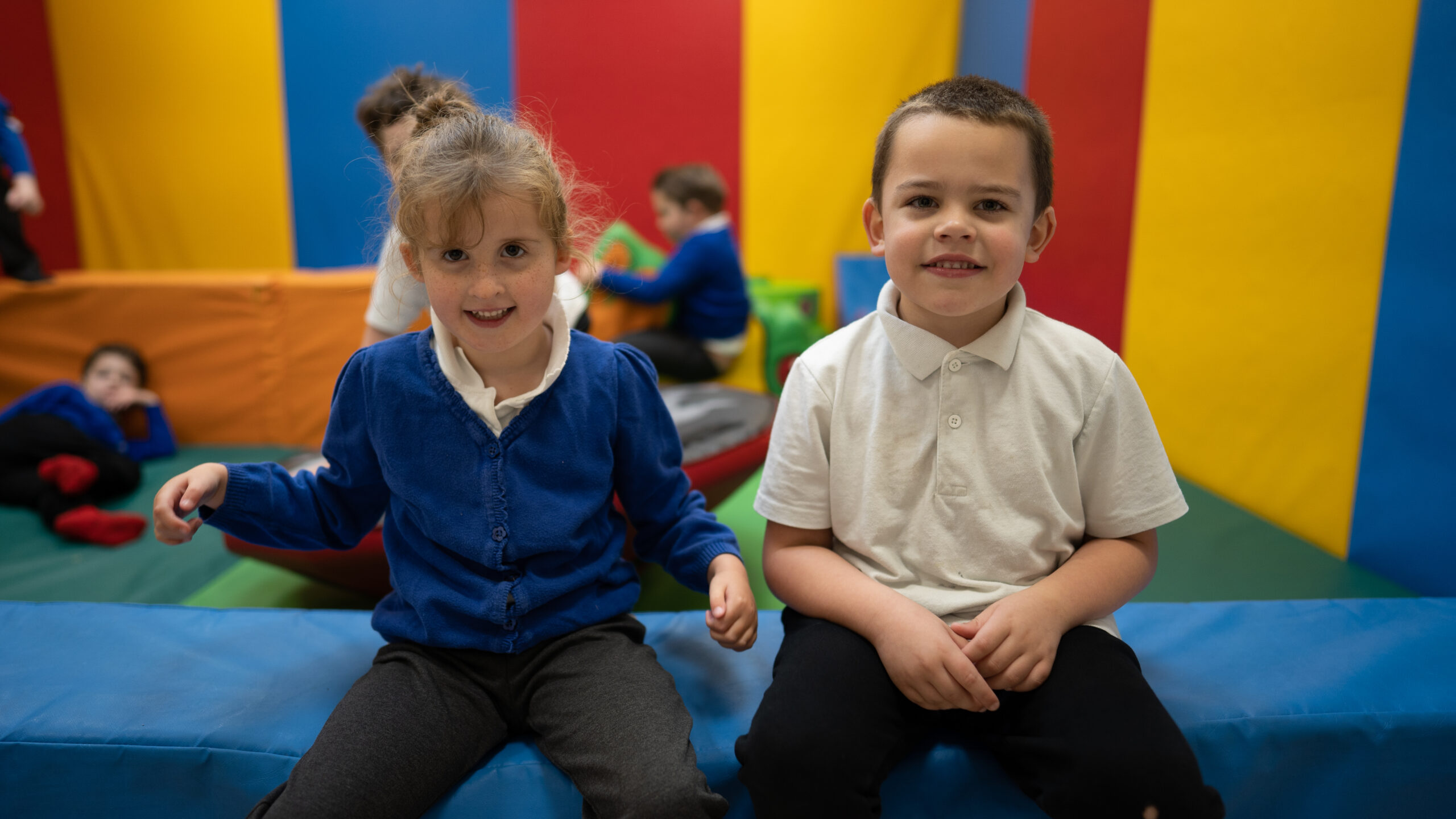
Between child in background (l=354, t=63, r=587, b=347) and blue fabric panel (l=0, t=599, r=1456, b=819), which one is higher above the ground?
child in background (l=354, t=63, r=587, b=347)

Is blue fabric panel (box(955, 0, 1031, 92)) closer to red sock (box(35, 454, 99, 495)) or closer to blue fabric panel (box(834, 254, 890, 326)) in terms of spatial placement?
blue fabric panel (box(834, 254, 890, 326))

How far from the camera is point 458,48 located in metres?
4.87

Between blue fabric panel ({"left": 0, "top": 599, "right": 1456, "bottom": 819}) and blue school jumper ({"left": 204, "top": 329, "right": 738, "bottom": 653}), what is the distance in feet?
0.50

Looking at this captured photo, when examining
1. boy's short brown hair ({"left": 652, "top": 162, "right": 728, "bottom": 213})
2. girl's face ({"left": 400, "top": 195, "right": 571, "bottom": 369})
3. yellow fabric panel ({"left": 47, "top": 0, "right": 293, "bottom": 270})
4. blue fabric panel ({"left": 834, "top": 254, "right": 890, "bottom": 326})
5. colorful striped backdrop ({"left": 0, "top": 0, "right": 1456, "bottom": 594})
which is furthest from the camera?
yellow fabric panel ({"left": 47, "top": 0, "right": 293, "bottom": 270})

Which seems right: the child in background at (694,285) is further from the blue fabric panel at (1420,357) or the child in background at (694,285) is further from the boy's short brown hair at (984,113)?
the boy's short brown hair at (984,113)

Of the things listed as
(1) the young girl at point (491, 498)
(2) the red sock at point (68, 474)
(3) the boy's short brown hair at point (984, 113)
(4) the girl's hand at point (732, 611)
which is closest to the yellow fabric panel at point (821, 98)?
(2) the red sock at point (68, 474)

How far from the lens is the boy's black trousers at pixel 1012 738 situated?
87 cm

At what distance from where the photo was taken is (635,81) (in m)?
4.93

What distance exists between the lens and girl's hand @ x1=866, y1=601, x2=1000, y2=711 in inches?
37.7

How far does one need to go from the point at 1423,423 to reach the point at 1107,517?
109 cm

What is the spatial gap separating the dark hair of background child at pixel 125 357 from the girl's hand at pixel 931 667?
3.16m

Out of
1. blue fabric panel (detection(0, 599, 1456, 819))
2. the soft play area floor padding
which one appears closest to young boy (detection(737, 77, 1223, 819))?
blue fabric panel (detection(0, 599, 1456, 819))

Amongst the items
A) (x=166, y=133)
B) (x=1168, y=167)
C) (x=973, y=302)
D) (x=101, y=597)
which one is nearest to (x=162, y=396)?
(x=101, y=597)

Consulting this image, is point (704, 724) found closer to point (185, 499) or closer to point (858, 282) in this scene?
point (185, 499)
